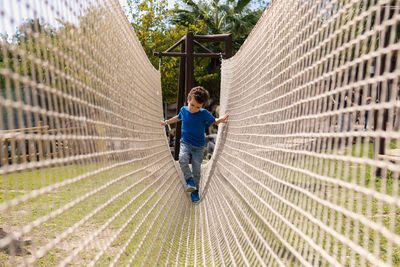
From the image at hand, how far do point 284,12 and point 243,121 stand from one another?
0.95 meters

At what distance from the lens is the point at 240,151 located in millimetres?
2432

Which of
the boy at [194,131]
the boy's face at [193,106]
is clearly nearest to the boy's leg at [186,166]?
the boy at [194,131]

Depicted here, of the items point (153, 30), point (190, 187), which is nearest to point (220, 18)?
point (153, 30)

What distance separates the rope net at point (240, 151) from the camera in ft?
2.61

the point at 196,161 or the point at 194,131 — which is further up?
the point at 194,131

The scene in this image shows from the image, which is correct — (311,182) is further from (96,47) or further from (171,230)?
(171,230)

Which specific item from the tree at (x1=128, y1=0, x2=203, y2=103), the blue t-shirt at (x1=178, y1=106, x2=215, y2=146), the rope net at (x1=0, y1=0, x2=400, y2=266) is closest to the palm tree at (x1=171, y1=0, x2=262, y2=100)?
the tree at (x1=128, y1=0, x2=203, y2=103)

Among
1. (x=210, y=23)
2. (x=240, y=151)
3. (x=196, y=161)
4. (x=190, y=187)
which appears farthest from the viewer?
(x=210, y=23)

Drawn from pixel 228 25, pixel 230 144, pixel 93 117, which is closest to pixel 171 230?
pixel 230 144

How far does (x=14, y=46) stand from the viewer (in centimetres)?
76

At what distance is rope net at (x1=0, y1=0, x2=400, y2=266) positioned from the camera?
79 centimetres

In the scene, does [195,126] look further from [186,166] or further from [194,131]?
[186,166]

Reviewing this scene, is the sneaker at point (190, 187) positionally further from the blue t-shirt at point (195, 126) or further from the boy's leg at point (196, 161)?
the blue t-shirt at point (195, 126)

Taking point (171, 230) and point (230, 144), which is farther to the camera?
point (230, 144)
